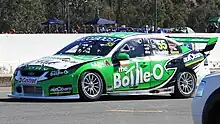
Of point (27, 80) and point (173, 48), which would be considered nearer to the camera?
point (27, 80)

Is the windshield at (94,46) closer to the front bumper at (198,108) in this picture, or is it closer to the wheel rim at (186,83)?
the wheel rim at (186,83)

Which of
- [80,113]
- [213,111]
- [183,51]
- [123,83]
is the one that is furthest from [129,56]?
[213,111]

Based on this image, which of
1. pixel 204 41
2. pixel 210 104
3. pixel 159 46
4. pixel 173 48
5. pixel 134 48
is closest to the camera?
pixel 210 104

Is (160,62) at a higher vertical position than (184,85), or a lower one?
higher

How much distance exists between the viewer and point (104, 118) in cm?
973

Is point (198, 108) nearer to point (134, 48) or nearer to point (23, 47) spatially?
point (134, 48)

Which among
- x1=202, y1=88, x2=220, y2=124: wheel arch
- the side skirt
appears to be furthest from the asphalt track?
x1=202, y1=88, x2=220, y2=124: wheel arch

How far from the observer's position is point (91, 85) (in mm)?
11797

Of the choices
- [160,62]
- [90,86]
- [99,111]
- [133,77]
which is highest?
[160,62]

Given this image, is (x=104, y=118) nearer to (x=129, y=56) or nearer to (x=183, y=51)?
(x=129, y=56)

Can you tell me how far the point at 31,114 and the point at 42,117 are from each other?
392 millimetres

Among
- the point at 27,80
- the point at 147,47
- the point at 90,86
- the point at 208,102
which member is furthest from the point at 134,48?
the point at 208,102

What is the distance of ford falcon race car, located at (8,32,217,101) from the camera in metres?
11.6

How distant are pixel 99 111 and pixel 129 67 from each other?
2098 millimetres
